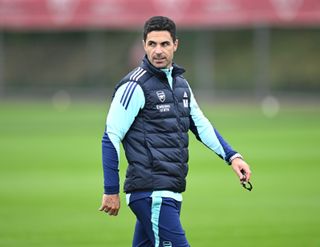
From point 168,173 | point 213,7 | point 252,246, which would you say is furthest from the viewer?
point 213,7

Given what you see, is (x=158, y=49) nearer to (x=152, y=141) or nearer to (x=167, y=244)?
(x=152, y=141)

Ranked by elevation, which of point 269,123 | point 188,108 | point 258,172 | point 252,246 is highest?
point 269,123

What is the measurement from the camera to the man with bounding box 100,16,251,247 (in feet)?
23.2

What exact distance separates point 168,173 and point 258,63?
99.2 ft

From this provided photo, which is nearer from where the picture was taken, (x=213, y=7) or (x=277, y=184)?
(x=277, y=184)

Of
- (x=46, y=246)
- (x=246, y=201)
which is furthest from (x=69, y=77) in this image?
(x=46, y=246)

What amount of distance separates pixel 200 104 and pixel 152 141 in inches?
1108

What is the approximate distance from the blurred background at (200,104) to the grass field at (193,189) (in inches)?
1.1

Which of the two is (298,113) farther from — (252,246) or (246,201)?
(252,246)

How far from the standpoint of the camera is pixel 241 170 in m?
7.57

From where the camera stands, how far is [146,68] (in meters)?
7.27

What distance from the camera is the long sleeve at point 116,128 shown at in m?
7.07

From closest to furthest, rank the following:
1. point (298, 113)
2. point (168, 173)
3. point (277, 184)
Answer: point (168, 173)
point (277, 184)
point (298, 113)

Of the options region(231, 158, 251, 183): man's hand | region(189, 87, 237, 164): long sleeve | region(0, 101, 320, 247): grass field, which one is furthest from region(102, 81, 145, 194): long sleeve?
region(0, 101, 320, 247): grass field
